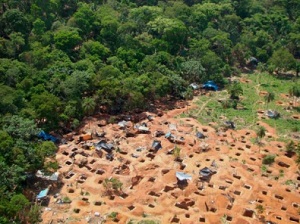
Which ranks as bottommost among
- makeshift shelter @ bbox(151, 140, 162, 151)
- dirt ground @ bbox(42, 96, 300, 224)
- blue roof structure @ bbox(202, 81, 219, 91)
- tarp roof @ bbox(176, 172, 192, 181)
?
dirt ground @ bbox(42, 96, 300, 224)

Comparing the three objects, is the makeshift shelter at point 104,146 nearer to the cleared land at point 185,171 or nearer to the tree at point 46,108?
the cleared land at point 185,171

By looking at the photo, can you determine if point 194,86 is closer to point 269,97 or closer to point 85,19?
point 269,97

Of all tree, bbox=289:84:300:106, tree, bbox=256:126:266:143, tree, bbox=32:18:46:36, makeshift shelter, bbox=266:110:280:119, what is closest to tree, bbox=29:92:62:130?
tree, bbox=32:18:46:36

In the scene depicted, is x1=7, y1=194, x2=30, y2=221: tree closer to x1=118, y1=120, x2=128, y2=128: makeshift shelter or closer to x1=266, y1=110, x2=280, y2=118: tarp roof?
x1=118, y1=120, x2=128, y2=128: makeshift shelter

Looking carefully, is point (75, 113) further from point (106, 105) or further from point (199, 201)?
point (199, 201)

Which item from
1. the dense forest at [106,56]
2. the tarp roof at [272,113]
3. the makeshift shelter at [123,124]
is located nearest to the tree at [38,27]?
the dense forest at [106,56]

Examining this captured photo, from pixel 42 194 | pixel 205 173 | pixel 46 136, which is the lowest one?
pixel 42 194

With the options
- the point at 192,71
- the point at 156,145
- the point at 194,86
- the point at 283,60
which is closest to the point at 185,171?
the point at 156,145
